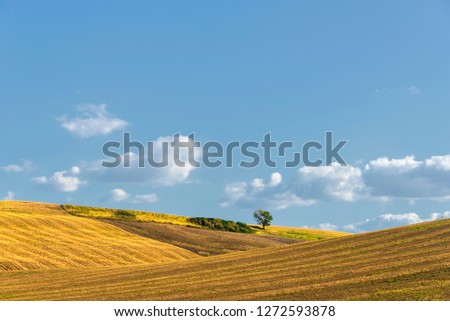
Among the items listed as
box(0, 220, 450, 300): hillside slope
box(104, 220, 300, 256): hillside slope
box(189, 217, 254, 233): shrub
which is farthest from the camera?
box(189, 217, 254, 233): shrub

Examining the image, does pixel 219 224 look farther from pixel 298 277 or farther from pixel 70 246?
pixel 298 277

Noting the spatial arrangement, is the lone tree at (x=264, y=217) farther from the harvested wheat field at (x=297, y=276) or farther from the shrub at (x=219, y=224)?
the harvested wheat field at (x=297, y=276)

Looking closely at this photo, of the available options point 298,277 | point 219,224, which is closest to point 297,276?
point 298,277

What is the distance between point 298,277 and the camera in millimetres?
31500

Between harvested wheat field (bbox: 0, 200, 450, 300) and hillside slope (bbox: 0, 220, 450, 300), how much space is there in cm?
5

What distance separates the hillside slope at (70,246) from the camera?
175 ft

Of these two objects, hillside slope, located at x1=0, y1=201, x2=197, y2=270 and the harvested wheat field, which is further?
hillside slope, located at x1=0, y1=201, x2=197, y2=270

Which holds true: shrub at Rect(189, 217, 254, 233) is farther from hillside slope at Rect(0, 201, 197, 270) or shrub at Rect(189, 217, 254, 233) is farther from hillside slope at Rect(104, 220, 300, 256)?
hillside slope at Rect(0, 201, 197, 270)

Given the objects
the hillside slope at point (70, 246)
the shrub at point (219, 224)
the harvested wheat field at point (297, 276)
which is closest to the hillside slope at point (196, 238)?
the hillside slope at point (70, 246)

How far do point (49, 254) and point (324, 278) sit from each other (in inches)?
1350

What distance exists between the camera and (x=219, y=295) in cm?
2755

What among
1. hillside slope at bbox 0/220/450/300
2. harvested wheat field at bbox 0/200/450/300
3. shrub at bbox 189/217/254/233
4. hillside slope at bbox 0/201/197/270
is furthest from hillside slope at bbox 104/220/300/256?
hillside slope at bbox 0/220/450/300

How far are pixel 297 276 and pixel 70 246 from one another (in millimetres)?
34950

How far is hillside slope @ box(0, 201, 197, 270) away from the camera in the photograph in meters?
53.4
